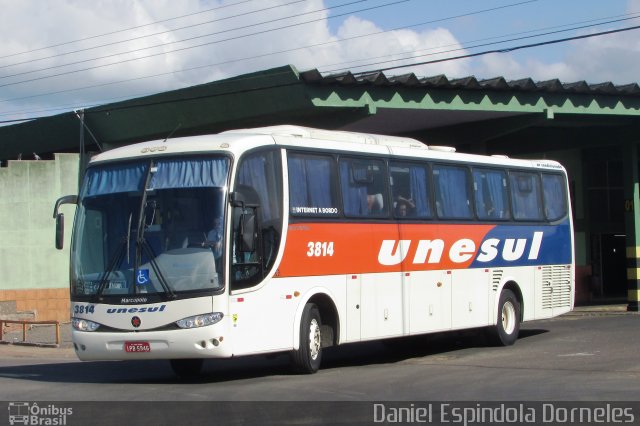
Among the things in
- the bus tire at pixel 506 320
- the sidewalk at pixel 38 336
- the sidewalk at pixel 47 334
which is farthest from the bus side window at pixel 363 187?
the sidewalk at pixel 38 336

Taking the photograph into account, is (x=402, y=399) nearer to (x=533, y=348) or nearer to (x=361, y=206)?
(x=361, y=206)

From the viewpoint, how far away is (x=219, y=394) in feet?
42.1

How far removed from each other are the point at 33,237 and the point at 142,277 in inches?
709

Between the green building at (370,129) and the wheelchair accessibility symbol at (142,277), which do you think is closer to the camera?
the wheelchair accessibility symbol at (142,277)

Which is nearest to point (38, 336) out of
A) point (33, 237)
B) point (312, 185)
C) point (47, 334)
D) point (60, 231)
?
point (47, 334)

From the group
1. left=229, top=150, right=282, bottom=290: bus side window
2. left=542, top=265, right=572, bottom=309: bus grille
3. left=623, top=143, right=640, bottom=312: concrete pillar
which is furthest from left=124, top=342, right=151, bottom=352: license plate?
left=623, top=143, right=640, bottom=312: concrete pillar

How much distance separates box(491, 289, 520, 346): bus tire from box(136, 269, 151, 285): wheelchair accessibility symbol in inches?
325

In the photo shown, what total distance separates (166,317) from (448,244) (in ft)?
21.1

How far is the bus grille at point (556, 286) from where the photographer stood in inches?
832

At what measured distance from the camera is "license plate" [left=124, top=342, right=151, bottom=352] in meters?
13.6

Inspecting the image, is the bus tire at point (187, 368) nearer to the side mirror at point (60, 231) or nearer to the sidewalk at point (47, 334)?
the side mirror at point (60, 231)
